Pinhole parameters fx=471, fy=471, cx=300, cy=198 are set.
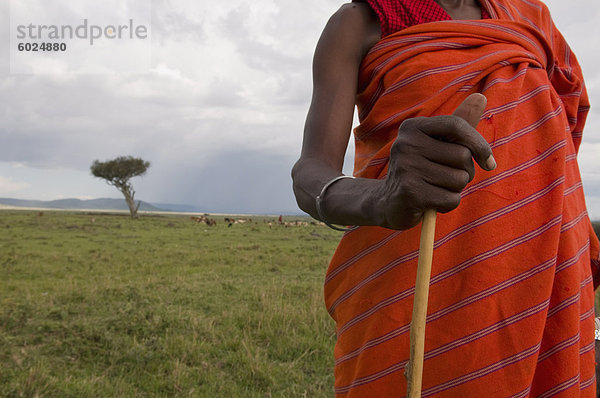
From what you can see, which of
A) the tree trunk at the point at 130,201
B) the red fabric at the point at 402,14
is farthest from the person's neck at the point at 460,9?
the tree trunk at the point at 130,201

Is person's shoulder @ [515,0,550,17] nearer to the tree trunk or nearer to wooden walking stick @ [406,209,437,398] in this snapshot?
wooden walking stick @ [406,209,437,398]

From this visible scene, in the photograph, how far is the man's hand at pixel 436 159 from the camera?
857 mm

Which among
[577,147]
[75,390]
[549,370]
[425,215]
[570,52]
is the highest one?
[570,52]

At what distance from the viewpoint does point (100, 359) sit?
165 inches

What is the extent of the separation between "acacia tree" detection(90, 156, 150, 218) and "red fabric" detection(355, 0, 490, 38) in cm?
4619

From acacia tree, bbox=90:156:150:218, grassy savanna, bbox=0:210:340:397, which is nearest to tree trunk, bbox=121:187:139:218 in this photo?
acacia tree, bbox=90:156:150:218

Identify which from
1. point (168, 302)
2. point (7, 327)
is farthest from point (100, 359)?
point (168, 302)

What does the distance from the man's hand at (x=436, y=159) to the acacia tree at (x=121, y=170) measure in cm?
4658

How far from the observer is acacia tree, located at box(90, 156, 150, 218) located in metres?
45.2

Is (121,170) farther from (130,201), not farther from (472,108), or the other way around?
(472,108)

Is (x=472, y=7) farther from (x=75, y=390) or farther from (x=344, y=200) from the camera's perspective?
(x=75, y=390)

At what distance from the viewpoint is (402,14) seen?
135 centimetres

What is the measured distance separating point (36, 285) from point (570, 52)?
8.88m

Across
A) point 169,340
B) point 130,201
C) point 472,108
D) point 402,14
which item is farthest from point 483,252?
point 130,201
